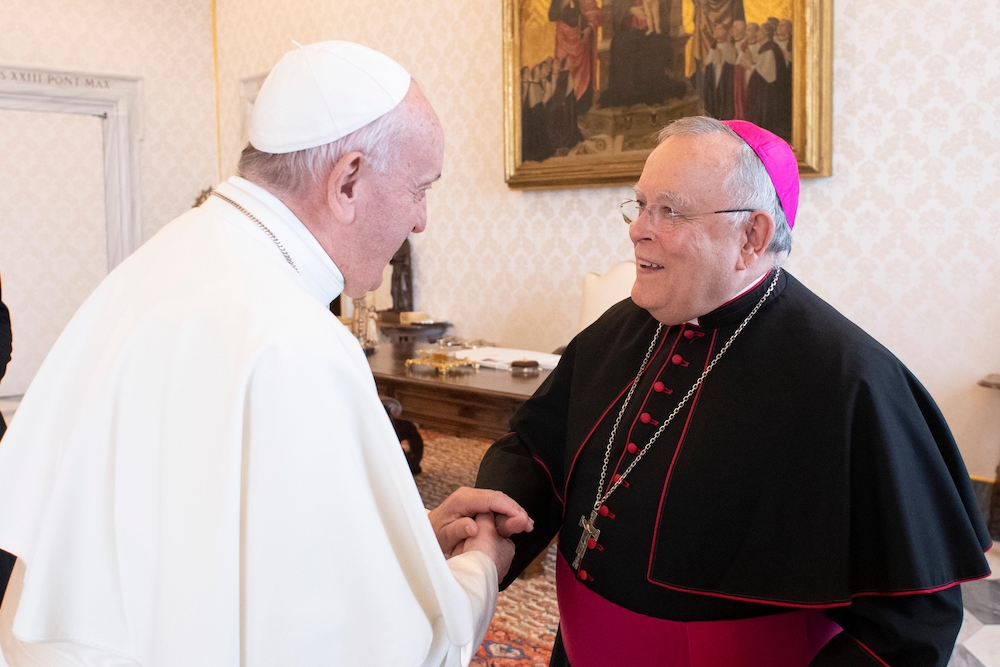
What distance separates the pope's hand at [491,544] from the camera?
1736mm

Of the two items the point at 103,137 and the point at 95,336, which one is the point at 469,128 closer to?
the point at 103,137

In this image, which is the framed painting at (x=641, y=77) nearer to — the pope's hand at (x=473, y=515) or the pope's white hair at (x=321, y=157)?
the pope's hand at (x=473, y=515)

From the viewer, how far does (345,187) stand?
4.65ft

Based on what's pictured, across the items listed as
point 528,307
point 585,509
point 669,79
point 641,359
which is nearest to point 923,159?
point 669,79

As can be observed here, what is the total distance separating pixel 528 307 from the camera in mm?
6641

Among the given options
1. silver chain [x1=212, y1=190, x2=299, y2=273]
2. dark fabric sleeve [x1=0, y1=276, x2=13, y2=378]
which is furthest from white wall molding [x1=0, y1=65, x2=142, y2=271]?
silver chain [x1=212, y1=190, x2=299, y2=273]

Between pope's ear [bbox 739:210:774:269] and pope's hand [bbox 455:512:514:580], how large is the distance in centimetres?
78

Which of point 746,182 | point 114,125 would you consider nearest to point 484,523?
point 746,182

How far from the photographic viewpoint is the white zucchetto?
1.40 meters

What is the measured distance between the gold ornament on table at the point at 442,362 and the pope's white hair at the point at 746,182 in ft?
10.5

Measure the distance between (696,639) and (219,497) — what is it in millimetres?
955

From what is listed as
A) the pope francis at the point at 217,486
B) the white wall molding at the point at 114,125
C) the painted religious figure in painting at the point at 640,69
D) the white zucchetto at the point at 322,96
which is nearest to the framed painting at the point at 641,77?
the painted religious figure in painting at the point at 640,69

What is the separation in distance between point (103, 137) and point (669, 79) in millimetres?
6172

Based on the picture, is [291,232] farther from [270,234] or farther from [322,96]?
[322,96]
